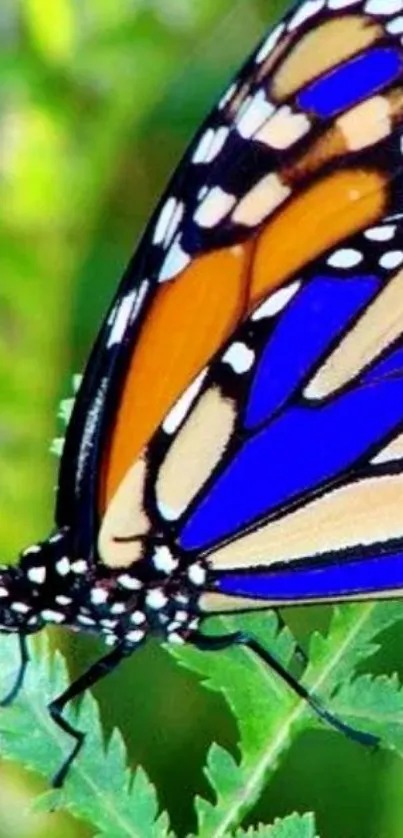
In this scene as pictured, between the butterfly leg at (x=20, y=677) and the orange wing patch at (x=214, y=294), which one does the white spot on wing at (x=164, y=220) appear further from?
the butterfly leg at (x=20, y=677)

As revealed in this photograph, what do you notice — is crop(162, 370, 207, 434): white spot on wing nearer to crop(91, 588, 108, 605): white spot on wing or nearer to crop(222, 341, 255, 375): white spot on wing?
crop(222, 341, 255, 375): white spot on wing

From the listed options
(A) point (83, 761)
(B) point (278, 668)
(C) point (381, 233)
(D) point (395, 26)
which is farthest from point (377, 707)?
(D) point (395, 26)

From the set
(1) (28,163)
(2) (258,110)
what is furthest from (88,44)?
(2) (258,110)

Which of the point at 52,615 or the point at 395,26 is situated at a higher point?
the point at 395,26

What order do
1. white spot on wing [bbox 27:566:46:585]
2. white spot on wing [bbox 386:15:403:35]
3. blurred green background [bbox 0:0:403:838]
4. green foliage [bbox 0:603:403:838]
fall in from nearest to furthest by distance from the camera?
1. green foliage [bbox 0:603:403:838]
2. white spot on wing [bbox 386:15:403:35]
3. white spot on wing [bbox 27:566:46:585]
4. blurred green background [bbox 0:0:403:838]

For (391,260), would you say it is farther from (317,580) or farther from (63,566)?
(63,566)

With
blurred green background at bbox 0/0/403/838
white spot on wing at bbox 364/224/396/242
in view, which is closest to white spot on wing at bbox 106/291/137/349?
white spot on wing at bbox 364/224/396/242
